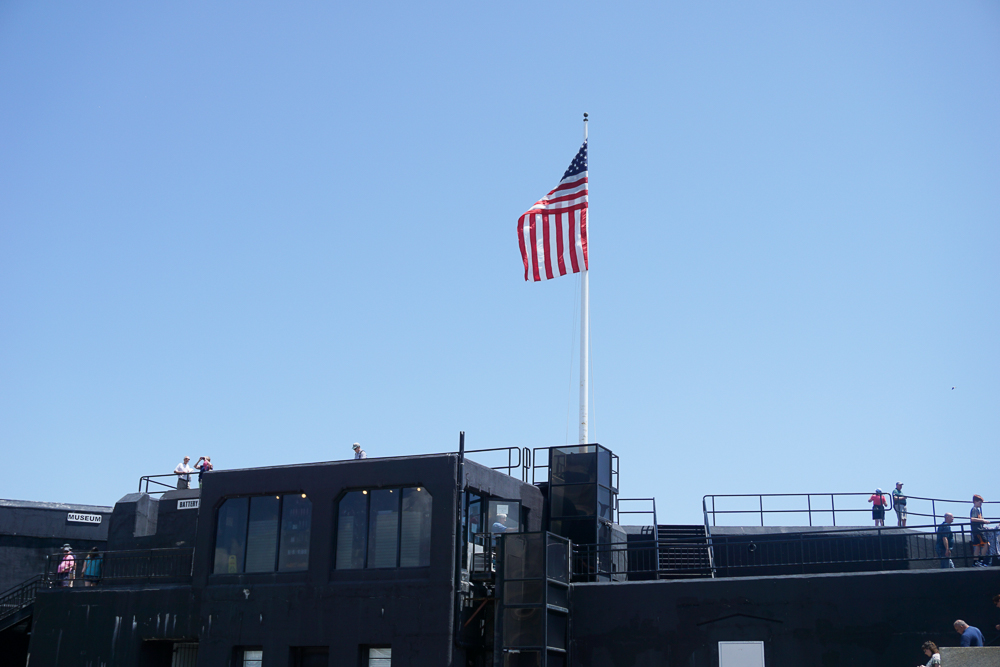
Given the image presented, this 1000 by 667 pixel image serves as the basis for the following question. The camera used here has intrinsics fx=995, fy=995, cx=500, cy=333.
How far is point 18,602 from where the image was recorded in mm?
32969

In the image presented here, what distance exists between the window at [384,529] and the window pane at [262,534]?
6.45ft

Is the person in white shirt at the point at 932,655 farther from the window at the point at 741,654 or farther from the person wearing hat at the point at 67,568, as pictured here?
the person wearing hat at the point at 67,568

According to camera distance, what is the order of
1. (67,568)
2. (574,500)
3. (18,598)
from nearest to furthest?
(574,500) < (67,568) < (18,598)

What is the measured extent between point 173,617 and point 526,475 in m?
10.1

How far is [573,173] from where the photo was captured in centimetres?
2931

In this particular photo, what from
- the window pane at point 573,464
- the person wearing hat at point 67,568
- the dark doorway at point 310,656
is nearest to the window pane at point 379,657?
the dark doorway at point 310,656

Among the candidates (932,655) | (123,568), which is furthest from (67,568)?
(932,655)

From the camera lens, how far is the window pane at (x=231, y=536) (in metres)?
26.2

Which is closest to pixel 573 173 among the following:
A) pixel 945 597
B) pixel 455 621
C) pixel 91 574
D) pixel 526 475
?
pixel 526 475

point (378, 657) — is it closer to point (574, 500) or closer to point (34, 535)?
point (574, 500)

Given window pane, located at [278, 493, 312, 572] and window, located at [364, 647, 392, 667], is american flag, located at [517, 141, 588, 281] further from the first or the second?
window, located at [364, 647, 392, 667]

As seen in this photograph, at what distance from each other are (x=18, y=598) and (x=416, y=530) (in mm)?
17327

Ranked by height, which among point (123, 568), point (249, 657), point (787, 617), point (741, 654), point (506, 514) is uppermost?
point (506, 514)

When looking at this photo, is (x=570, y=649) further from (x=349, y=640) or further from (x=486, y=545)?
(x=349, y=640)
